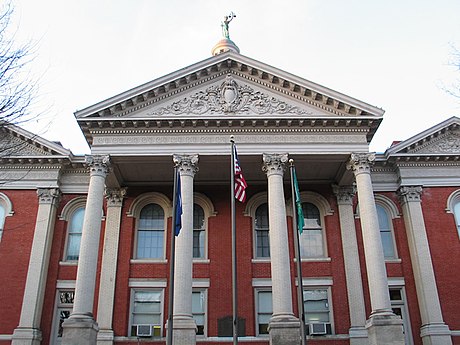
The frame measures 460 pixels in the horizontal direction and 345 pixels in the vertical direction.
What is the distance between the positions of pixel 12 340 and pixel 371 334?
15239 millimetres

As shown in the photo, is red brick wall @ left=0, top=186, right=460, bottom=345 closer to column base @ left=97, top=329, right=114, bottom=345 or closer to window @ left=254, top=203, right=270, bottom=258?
column base @ left=97, top=329, right=114, bottom=345

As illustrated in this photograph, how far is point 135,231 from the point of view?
1024 inches

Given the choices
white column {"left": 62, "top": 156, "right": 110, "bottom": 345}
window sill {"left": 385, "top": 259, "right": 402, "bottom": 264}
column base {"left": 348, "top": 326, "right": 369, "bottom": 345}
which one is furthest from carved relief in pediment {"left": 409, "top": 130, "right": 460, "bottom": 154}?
white column {"left": 62, "top": 156, "right": 110, "bottom": 345}

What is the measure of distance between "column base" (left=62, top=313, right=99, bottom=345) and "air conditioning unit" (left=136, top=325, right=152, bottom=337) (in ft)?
13.5

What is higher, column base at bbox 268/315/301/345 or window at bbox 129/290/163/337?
window at bbox 129/290/163/337

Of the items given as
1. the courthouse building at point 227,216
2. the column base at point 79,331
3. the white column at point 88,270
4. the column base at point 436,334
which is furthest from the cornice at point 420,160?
the column base at point 79,331

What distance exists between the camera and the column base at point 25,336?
75.2 ft

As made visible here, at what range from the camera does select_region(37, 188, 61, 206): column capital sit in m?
25.9

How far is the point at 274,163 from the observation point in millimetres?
22734

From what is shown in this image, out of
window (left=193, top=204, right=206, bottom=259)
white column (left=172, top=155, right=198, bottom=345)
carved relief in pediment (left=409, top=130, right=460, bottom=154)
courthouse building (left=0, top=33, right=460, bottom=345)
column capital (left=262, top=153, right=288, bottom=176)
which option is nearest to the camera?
white column (left=172, top=155, right=198, bottom=345)

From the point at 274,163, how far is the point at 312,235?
5.43 m

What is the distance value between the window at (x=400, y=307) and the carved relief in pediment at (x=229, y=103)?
9.47m

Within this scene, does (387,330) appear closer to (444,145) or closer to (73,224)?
(444,145)

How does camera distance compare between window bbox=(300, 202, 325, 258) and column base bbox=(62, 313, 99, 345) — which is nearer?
column base bbox=(62, 313, 99, 345)
